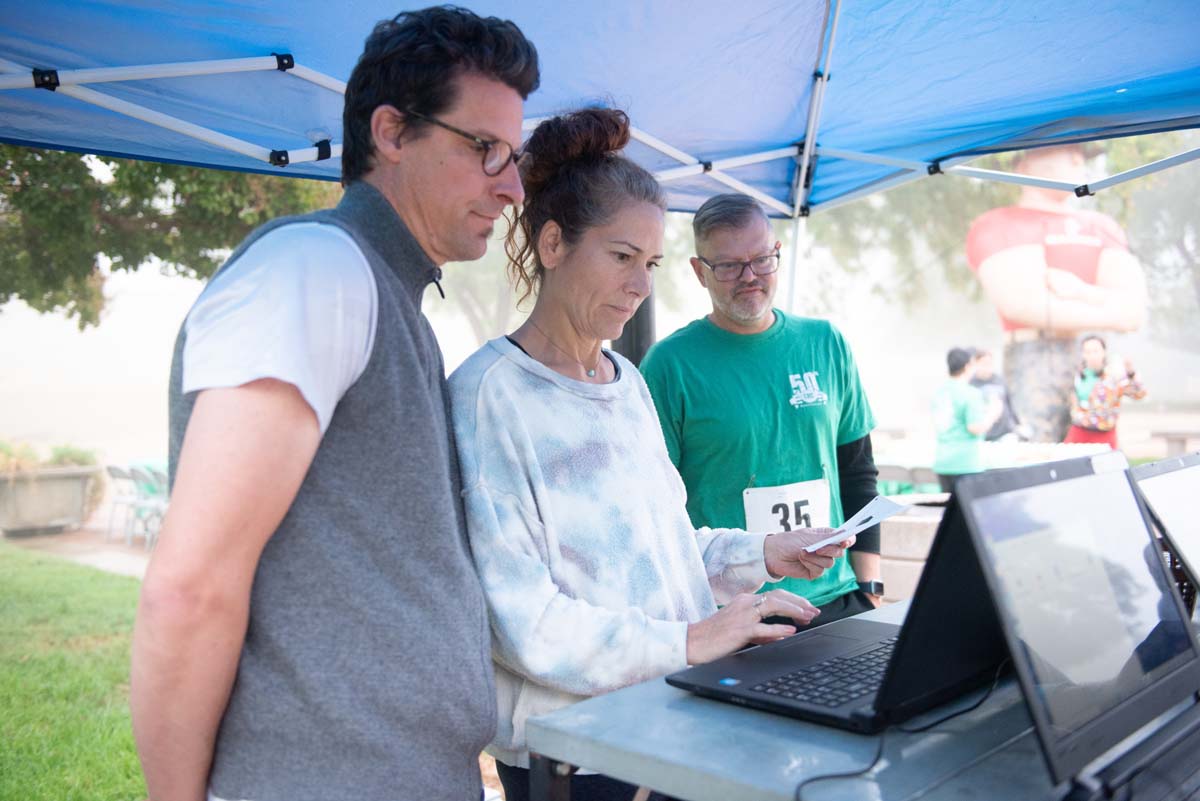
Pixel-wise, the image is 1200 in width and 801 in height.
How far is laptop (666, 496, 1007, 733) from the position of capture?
1050 millimetres

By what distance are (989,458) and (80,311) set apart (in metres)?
6.96

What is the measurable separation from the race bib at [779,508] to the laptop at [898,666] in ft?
3.73

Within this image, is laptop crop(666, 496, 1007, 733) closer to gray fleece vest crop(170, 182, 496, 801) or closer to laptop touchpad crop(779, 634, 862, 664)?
laptop touchpad crop(779, 634, 862, 664)

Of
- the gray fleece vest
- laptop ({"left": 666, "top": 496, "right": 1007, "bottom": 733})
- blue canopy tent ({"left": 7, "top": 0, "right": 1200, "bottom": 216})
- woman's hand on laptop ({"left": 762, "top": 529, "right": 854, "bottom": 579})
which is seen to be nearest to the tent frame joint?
blue canopy tent ({"left": 7, "top": 0, "right": 1200, "bottom": 216})

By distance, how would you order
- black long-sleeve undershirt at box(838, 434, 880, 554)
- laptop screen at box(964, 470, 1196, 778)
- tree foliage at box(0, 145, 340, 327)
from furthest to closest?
1. tree foliage at box(0, 145, 340, 327)
2. black long-sleeve undershirt at box(838, 434, 880, 554)
3. laptop screen at box(964, 470, 1196, 778)

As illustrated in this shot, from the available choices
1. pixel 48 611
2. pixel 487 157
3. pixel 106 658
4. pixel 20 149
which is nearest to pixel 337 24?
pixel 487 157

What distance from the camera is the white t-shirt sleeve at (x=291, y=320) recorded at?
0.96 m

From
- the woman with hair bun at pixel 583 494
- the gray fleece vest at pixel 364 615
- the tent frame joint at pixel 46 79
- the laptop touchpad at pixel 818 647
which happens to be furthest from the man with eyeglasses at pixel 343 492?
the tent frame joint at pixel 46 79

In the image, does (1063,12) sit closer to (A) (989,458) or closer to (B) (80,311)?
(A) (989,458)

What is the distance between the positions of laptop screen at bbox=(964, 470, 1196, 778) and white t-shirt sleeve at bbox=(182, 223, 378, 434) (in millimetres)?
633

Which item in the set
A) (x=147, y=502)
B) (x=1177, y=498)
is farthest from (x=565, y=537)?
(x=147, y=502)

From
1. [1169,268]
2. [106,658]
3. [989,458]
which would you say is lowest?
[106,658]

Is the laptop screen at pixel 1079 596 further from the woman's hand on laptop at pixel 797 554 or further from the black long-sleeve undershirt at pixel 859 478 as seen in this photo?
the black long-sleeve undershirt at pixel 859 478

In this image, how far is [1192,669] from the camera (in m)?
1.20
